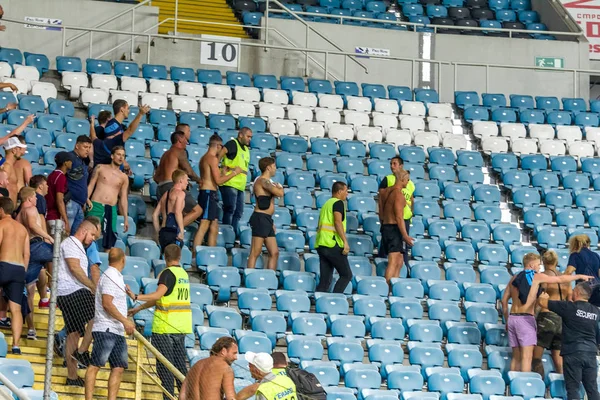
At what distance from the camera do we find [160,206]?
12516 mm

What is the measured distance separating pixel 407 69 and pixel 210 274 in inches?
389

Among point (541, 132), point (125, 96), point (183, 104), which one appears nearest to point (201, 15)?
point (183, 104)

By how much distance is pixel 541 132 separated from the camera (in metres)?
18.3

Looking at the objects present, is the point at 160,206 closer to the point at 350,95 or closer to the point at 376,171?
the point at 376,171

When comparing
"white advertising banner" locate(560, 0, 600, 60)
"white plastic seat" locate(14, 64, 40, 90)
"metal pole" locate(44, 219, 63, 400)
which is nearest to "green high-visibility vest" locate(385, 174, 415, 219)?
"white plastic seat" locate(14, 64, 40, 90)

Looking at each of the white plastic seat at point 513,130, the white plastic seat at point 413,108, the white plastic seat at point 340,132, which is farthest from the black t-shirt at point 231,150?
the white plastic seat at point 513,130

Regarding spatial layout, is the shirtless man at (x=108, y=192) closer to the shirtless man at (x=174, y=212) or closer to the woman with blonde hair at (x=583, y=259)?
the shirtless man at (x=174, y=212)

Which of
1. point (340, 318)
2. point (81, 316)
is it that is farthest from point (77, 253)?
point (340, 318)

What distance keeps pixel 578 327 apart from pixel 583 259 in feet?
4.86

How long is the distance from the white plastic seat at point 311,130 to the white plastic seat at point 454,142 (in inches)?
80.5

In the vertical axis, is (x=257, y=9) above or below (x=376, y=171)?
above

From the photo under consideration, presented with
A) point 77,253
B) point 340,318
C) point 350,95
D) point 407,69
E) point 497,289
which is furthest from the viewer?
point 407,69

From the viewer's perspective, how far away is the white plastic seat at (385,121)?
17.7 metres

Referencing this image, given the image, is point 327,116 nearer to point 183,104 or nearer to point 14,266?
point 183,104
